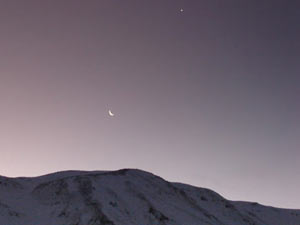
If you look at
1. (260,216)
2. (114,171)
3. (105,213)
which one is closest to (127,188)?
(114,171)

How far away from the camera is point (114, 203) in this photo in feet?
184

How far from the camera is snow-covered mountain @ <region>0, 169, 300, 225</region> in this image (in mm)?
50938

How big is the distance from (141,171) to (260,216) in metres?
20.7

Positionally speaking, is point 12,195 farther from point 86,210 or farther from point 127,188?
point 127,188

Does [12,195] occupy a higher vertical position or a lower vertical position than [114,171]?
lower

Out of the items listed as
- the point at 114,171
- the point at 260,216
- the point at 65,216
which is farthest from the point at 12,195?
the point at 260,216

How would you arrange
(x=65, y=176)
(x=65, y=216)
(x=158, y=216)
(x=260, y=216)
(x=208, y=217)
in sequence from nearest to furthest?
(x=65, y=216) → (x=158, y=216) → (x=208, y=217) → (x=65, y=176) → (x=260, y=216)

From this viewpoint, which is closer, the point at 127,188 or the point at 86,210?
the point at 86,210

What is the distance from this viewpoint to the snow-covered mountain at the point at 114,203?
167ft

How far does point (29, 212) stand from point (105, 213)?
8798mm

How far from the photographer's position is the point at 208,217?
200 feet

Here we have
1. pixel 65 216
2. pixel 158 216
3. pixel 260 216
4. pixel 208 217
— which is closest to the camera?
pixel 65 216

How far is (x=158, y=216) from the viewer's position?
179 ft

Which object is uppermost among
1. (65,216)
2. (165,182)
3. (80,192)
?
(165,182)
